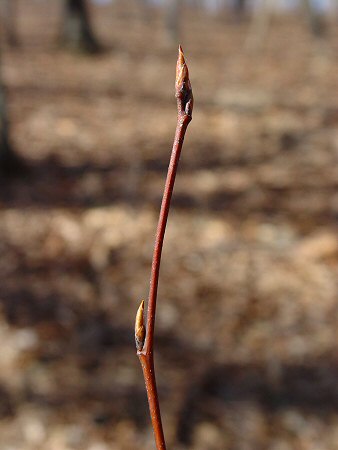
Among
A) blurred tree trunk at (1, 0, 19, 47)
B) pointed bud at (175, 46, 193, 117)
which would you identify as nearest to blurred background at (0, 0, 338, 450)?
pointed bud at (175, 46, 193, 117)

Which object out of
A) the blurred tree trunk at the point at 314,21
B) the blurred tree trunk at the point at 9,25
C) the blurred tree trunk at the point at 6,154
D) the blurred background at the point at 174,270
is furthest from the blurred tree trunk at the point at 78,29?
the blurred tree trunk at the point at 6,154

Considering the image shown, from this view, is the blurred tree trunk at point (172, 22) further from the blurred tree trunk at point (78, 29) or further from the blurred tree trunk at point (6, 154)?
the blurred tree trunk at point (6, 154)

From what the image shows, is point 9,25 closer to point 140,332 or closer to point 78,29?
point 78,29

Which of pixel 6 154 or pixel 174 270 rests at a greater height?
pixel 6 154

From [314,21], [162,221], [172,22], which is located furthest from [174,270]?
[314,21]

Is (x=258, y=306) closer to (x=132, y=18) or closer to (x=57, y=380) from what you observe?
(x=57, y=380)

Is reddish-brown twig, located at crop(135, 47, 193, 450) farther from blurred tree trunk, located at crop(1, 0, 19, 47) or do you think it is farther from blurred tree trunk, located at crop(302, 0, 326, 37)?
blurred tree trunk, located at crop(302, 0, 326, 37)

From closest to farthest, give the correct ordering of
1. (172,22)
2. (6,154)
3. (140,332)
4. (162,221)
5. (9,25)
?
(162,221) < (140,332) < (6,154) < (9,25) < (172,22)
